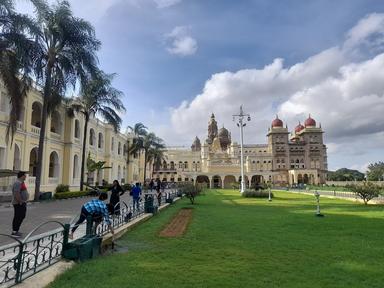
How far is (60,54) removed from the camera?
22.5 metres

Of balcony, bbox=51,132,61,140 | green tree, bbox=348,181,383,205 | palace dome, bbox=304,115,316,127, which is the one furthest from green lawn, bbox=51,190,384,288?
palace dome, bbox=304,115,316,127

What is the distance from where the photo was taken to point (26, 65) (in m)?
17.5

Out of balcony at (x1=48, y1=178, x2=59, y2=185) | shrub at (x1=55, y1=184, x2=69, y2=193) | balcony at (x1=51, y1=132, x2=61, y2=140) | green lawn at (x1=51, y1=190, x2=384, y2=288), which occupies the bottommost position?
green lawn at (x1=51, y1=190, x2=384, y2=288)

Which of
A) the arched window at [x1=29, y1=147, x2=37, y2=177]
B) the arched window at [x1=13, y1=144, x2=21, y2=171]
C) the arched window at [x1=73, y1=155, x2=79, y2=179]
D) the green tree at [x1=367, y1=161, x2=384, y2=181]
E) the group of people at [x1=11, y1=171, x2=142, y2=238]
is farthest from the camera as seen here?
the green tree at [x1=367, y1=161, x2=384, y2=181]

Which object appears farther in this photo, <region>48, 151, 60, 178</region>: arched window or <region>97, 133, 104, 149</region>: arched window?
<region>97, 133, 104, 149</region>: arched window

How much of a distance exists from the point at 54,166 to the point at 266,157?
3085 inches

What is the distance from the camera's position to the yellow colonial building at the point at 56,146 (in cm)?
2450

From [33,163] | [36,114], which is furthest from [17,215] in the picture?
[36,114]

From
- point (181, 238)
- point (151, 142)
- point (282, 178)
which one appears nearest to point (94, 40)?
point (181, 238)

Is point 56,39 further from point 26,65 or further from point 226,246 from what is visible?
point 226,246

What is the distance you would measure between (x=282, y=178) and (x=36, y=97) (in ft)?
261

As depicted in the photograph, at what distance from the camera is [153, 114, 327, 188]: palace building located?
8256 centimetres

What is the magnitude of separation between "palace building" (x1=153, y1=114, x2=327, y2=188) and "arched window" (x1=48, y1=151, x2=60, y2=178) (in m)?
48.4

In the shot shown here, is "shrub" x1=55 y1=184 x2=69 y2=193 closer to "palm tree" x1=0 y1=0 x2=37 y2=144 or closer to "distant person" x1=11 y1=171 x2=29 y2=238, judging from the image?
"palm tree" x1=0 y1=0 x2=37 y2=144
